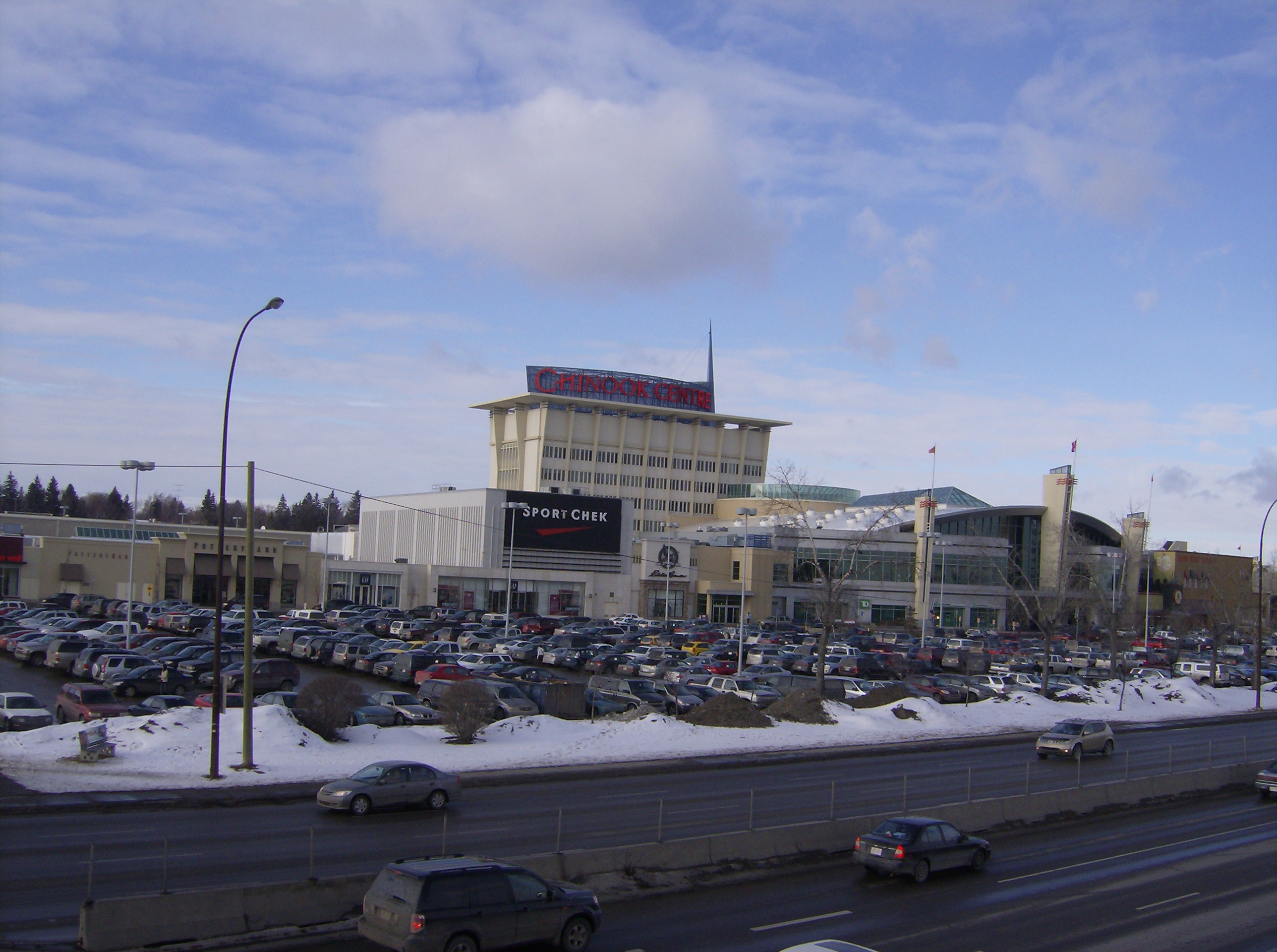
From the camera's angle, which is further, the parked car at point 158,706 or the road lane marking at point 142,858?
the parked car at point 158,706

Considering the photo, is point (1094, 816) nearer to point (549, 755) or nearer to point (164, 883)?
point (549, 755)

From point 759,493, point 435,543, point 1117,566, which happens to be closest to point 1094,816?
point 435,543

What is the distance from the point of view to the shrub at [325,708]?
31781 mm

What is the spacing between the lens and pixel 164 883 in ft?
46.8

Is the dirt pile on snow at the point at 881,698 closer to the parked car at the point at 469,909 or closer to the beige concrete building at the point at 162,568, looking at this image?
the parked car at the point at 469,909

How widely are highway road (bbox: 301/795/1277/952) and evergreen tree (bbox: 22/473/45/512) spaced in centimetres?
19247

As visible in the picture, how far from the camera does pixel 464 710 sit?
108 feet

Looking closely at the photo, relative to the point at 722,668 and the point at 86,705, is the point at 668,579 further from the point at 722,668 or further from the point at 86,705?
the point at 86,705

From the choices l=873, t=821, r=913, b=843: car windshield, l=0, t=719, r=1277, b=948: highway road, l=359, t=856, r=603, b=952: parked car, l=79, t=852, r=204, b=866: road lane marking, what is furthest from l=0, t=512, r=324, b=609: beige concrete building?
l=359, t=856, r=603, b=952: parked car

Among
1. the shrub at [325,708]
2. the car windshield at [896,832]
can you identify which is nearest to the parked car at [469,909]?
the car windshield at [896,832]

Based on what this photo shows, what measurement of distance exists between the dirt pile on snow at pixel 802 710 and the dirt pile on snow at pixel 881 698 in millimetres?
3427

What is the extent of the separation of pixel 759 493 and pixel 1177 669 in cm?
6829

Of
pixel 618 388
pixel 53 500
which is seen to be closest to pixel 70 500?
pixel 53 500

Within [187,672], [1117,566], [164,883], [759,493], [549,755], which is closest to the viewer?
[164,883]
